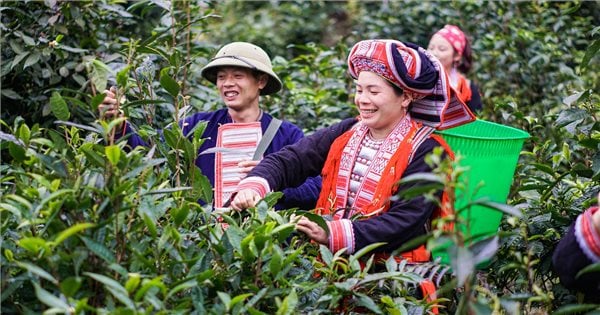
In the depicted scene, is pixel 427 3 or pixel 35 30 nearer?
pixel 35 30

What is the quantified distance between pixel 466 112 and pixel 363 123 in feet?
1.30

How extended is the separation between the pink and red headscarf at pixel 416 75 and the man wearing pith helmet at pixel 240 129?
1.86 ft

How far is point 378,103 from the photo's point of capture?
3029mm

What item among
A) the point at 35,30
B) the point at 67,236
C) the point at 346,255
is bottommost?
the point at 346,255

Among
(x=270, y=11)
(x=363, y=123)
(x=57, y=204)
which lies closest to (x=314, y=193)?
(x=363, y=123)

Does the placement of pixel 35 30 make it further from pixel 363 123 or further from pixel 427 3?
pixel 427 3

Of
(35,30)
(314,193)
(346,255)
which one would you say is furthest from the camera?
Answer: (35,30)

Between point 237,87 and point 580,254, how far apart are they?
74.6 inches

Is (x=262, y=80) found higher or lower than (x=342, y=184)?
higher

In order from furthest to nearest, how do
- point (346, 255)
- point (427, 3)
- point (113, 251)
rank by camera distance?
point (427, 3)
point (346, 255)
point (113, 251)

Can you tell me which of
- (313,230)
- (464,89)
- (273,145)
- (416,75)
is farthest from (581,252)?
(464,89)

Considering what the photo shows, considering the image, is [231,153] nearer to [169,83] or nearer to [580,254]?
[169,83]

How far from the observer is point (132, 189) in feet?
6.93

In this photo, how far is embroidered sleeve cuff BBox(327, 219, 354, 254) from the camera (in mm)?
2703
